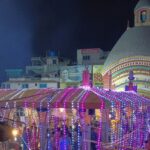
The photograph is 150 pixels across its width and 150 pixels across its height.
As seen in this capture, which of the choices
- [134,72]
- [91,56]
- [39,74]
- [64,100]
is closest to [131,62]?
[134,72]

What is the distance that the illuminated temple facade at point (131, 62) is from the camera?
21.6 m

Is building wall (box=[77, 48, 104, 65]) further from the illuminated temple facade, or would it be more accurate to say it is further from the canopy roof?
the canopy roof

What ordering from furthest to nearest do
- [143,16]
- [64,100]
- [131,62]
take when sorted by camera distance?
[143,16], [131,62], [64,100]

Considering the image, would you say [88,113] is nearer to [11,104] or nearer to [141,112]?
[141,112]

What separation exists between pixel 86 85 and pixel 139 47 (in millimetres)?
11801

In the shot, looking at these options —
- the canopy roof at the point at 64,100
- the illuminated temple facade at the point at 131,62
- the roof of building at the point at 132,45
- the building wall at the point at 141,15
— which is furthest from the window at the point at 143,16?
the canopy roof at the point at 64,100

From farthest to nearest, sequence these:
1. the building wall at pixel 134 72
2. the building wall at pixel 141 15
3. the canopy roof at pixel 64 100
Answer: the building wall at pixel 141 15 → the building wall at pixel 134 72 → the canopy roof at pixel 64 100

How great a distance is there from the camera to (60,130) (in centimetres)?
1209

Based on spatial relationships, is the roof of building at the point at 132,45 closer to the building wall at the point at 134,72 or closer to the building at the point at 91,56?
the building wall at the point at 134,72

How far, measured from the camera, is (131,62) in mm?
22359

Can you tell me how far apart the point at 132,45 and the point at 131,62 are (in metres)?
1.84

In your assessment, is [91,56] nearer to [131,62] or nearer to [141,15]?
[141,15]

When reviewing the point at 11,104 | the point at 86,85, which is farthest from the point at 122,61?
the point at 11,104

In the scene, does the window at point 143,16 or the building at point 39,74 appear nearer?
the window at point 143,16
